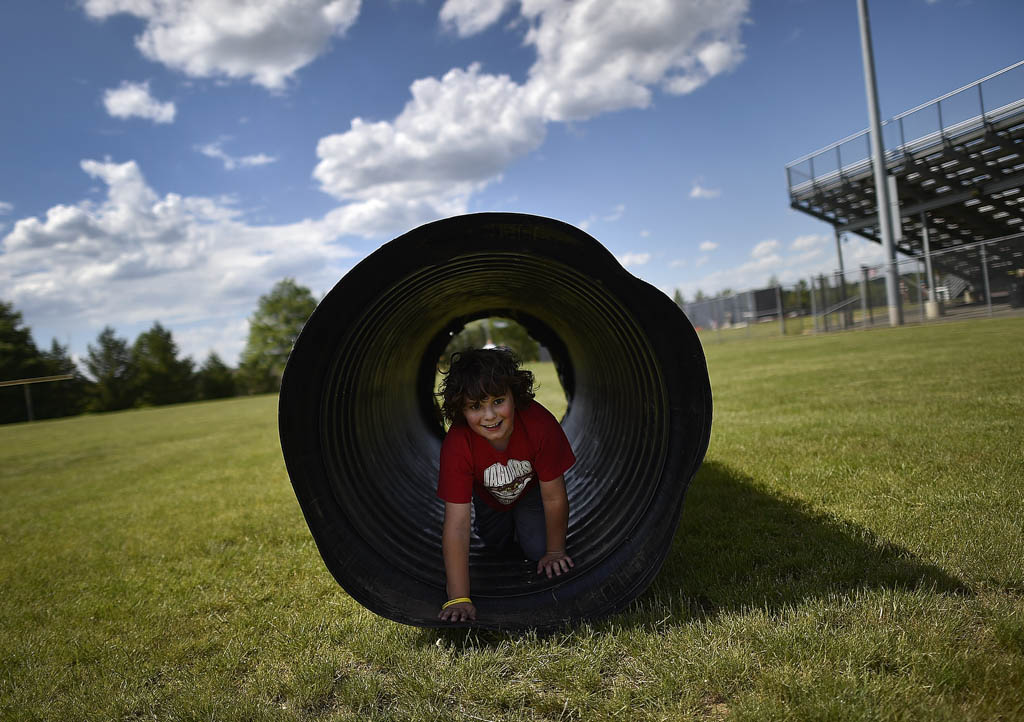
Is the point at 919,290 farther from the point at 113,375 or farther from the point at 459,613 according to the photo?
the point at 113,375

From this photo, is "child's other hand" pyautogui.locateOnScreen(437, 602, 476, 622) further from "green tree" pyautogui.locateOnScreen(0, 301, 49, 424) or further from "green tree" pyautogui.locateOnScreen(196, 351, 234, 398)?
"green tree" pyautogui.locateOnScreen(196, 351, 234, 398)

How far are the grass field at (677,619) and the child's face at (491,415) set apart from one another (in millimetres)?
815

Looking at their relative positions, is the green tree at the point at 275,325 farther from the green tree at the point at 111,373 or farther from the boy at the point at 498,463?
the boy at the point at 498,463

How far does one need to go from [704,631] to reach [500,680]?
0.85 metres

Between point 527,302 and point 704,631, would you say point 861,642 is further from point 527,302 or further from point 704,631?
point 527,302

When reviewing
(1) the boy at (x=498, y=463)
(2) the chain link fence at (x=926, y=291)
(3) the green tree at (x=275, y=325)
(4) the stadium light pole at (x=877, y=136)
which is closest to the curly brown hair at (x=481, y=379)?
(1) the boy at (x=498, y=463)

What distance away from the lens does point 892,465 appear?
15.0 feet

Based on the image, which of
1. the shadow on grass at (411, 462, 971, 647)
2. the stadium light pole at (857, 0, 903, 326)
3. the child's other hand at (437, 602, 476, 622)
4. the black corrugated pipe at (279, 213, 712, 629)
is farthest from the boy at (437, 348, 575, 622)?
the stadium light pole at (857, 0, 903, 326)

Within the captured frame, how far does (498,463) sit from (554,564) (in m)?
0.58

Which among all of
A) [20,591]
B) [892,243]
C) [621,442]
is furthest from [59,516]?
[892,243]

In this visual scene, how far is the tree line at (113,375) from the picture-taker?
51688 millimetres

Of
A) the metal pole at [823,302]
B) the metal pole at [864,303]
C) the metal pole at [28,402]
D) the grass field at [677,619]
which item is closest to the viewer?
the grass field at [677,619]

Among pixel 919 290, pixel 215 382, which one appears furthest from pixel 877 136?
pixel 215 382


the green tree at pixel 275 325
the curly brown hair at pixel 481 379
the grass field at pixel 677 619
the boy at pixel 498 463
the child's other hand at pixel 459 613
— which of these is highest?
the green tree at pixel 275 325
